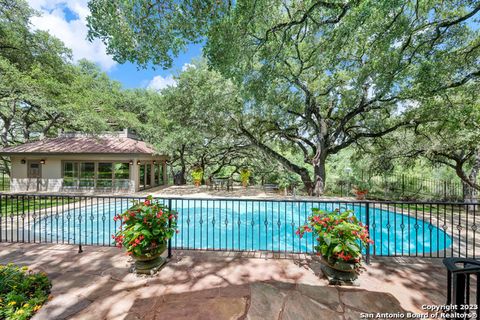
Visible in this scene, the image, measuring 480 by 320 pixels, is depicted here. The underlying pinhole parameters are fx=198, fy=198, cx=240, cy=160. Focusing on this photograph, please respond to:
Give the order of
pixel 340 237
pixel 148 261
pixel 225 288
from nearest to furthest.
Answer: pixel 225 288, pixel 340 237, pixel 148 261

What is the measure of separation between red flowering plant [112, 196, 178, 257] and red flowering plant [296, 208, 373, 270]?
91.0 inches

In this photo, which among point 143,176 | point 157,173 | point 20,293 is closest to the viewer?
point 20,293

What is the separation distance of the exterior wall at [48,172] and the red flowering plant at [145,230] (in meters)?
10.6

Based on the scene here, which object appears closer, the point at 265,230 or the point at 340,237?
the point at 340,237

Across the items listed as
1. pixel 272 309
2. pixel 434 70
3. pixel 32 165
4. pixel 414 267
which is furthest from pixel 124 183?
pixel 434 70

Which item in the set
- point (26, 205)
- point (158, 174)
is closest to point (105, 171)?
point (158, 174)

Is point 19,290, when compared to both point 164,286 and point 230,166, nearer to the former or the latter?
point 164,286

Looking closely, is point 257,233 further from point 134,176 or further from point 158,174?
point 158,174

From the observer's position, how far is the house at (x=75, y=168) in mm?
12234

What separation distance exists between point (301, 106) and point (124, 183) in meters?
11.8

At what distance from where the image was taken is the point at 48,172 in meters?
12.6

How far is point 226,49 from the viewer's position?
14.9 ft

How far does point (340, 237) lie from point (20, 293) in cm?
427

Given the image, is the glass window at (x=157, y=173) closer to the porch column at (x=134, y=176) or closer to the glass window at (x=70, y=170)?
the porch column at (x=134, y=176)
